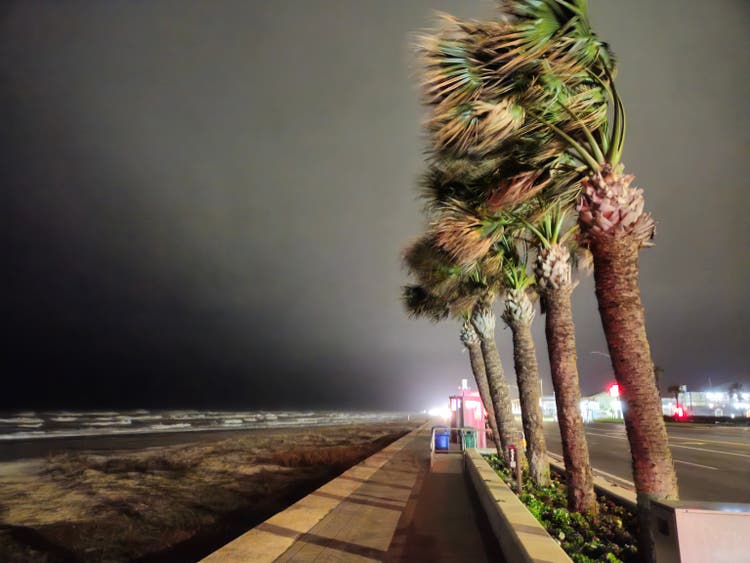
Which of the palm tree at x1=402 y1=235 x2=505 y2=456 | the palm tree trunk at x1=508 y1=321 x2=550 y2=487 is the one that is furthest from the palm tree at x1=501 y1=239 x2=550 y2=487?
the palm tree at x1=402 y1=235 x2=505 y2=456

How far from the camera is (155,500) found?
1278 centimetres

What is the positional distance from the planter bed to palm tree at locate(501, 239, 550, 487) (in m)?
1.06

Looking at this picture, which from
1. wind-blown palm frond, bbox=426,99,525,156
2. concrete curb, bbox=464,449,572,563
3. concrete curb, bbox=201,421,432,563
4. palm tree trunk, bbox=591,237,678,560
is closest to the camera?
concrete curb, bbox=464,449,572,563

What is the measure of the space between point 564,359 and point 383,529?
12.3 ft

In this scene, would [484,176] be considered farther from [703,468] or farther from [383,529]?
[703,468]

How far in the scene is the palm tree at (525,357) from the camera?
9992 mm

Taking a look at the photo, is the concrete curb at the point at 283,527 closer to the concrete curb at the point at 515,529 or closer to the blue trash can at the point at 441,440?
the concrete curb at the point at 515,529

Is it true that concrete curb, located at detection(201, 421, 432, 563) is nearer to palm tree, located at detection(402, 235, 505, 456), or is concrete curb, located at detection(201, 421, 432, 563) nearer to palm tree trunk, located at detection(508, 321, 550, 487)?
palm tree trunk, located at detection(508, 321, 550, 487)

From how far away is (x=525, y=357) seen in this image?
424 inches

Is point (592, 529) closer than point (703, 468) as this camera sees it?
Yes

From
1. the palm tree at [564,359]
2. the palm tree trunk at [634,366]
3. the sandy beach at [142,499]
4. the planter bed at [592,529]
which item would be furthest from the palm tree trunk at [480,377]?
the palm tree trunk at [634,366]

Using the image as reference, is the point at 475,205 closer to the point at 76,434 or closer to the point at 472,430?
the point at 472,430

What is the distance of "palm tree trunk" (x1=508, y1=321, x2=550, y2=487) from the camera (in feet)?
32.7

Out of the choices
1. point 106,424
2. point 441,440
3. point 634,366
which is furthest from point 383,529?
point 106,424
